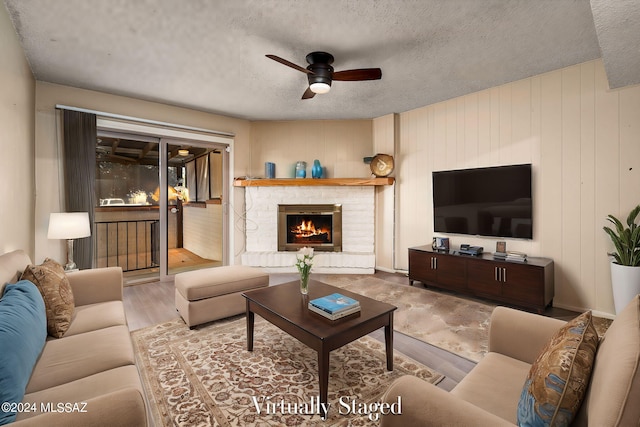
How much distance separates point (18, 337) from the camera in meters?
1.22

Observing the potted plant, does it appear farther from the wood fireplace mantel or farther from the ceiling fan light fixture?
the ceiling fan light fixture

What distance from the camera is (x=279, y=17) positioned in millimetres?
2303

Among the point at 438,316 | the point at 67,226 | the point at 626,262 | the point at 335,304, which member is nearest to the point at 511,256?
the point at 626,262

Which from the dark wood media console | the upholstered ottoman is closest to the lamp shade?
the upholstered ottoman

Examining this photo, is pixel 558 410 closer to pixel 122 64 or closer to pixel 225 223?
pixel 122 64

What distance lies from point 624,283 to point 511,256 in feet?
3.01

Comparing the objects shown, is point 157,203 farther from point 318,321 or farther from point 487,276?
point 487,276

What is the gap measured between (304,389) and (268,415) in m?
0.29

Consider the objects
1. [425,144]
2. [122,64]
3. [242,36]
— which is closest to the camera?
[242,36]

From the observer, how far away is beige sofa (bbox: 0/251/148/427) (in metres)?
0.92

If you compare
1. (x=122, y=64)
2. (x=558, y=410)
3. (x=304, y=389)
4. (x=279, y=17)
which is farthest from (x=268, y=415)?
Result: (x=122, y=64)

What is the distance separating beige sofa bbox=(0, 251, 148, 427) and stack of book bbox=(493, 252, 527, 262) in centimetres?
354

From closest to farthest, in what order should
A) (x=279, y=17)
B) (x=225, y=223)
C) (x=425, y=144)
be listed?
(x=279, y=17) < (x=425, y=144) < (x=225, y=223)

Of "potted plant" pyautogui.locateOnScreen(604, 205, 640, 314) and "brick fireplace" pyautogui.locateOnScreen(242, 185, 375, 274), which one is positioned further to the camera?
"brick fireplace" pyautogui.locateOnScreen(242, 185, 375, 274)
